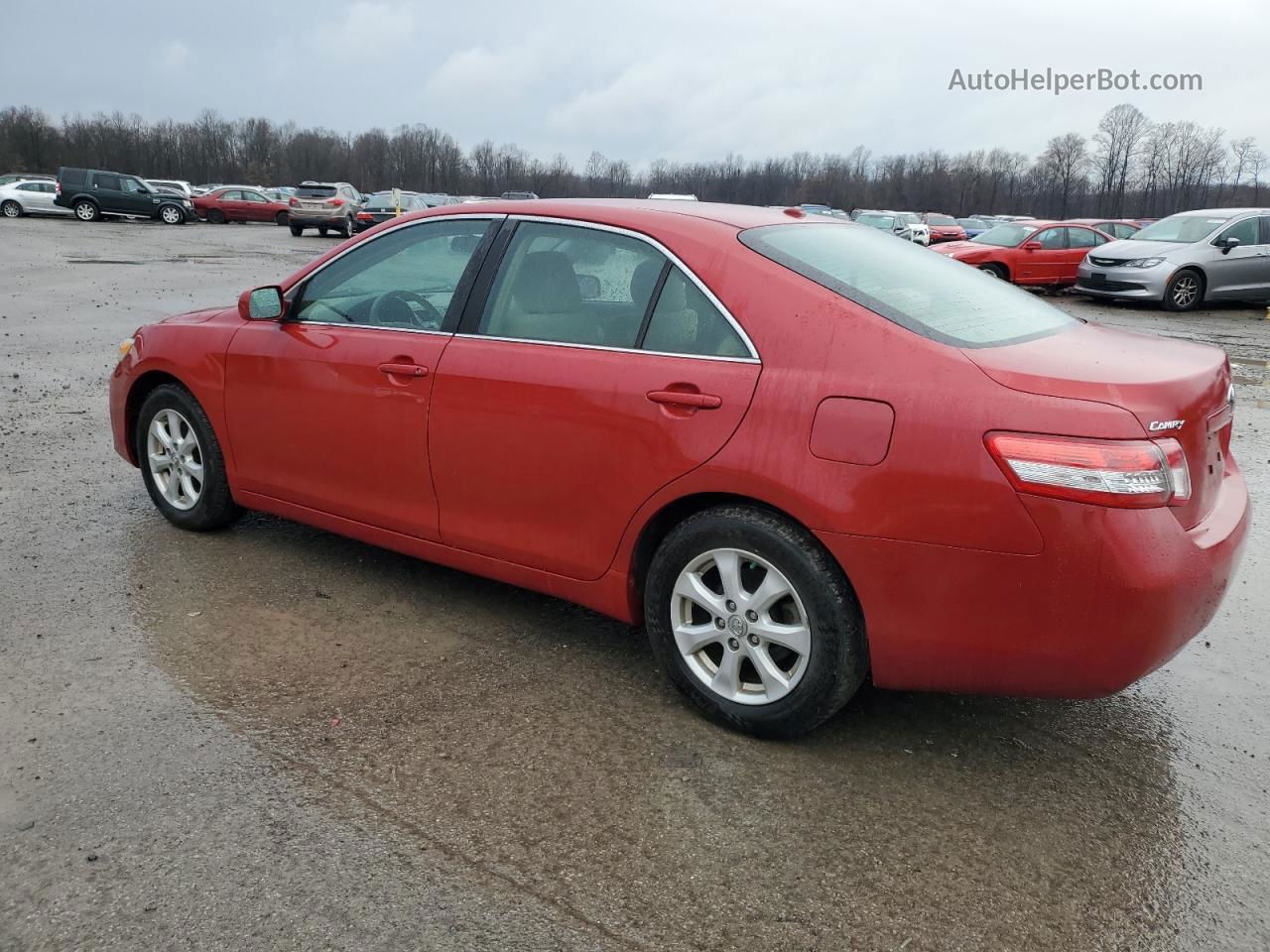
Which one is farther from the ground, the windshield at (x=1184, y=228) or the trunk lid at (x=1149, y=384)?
the windshield at (x=1184, y=228)

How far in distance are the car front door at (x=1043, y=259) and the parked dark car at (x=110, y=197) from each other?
97.6ft

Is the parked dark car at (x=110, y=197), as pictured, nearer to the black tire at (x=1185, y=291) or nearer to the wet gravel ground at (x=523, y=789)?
the black tire at (x=1185, y=291)

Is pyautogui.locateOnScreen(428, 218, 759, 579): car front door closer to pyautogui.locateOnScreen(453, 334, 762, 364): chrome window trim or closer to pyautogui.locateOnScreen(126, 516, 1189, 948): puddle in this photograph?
pyautogui.locateOnScreen(453, 334, 762, 364): chrome window trim

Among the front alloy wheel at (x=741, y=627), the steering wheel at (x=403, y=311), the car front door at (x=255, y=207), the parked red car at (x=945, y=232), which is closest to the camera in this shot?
the front alloy wheel at (x=741, y=627)

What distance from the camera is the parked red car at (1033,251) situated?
64.8 feet

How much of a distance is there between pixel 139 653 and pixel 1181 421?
134 inches

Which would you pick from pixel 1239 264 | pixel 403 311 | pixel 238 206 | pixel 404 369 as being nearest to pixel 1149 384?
pixel 404 369

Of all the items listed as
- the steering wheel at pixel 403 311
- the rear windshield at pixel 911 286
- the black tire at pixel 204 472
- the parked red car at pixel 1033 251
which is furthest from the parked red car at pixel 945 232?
the steering wheel at pixel 403 311

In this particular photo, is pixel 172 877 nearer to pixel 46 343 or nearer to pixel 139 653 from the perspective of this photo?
pixel 139 653

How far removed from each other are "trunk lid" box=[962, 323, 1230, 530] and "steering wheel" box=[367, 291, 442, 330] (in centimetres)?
200

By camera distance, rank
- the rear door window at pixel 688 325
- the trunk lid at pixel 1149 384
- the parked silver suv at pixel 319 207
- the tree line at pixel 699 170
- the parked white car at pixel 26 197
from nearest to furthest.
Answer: the trunk lid at pixel 1149 384, the rear door window at pixel 688 325, the parked silver suv at pixel 319 207, the parked white car at pixel 26 197, the tree line at pixel 699 170

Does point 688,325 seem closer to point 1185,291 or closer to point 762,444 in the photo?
point 762,444

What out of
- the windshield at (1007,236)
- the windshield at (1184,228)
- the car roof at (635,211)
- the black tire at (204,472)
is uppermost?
the windshield at (1184,228)

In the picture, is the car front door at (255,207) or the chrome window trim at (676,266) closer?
the chrome window trim at (676,266)
